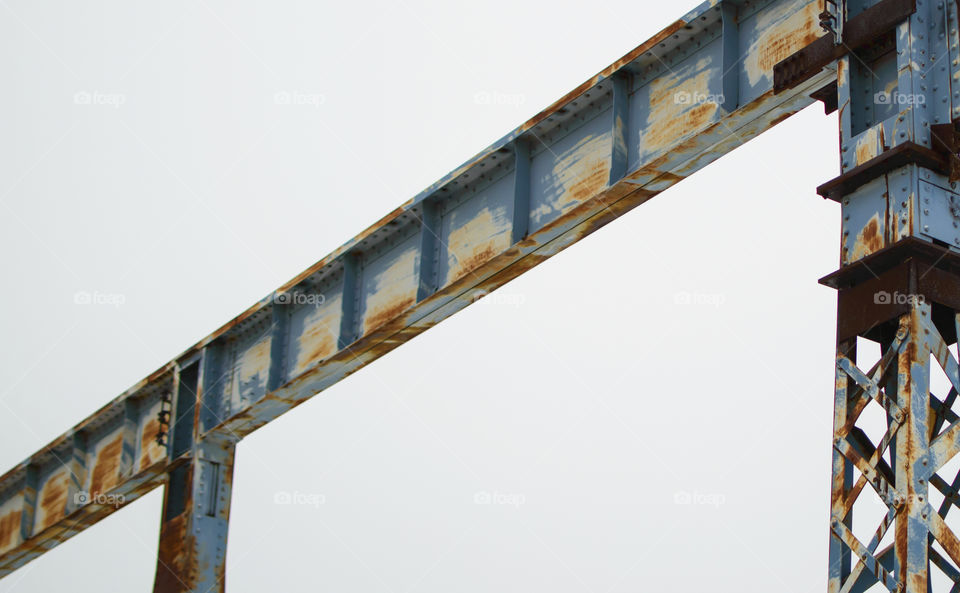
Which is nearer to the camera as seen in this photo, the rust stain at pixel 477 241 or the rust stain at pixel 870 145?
the rust stain at pixel 870 145

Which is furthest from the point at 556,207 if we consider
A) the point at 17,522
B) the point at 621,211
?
the point at 17,522

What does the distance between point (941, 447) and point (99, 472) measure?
→ 39.6 ft

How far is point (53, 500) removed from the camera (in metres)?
17.2

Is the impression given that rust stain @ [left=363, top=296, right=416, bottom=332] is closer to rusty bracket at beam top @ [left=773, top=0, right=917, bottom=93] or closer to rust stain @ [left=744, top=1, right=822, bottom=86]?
rust stain @ [left=744, top=1, right=822, bottom=86]

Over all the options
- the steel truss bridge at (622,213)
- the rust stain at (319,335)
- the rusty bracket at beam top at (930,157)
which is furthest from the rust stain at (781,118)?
the rust stain at (319,335)

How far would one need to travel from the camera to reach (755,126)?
9945 mm

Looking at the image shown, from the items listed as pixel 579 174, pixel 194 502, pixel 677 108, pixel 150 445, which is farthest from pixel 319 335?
Result: pixel 677 108

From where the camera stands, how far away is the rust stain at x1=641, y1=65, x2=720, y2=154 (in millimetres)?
10070

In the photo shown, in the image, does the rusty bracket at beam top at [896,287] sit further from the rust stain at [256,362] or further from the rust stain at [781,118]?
the rust stain at [256,362]

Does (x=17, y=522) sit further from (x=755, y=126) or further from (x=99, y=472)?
(x=755, y=126)

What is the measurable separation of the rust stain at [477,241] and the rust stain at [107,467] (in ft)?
20.7

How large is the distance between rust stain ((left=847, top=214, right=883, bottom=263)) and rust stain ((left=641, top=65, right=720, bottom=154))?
2232mm

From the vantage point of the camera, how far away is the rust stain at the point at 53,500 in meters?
17.0

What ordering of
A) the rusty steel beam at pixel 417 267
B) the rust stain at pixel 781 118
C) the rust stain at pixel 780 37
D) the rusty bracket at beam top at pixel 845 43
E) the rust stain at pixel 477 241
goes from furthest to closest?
the rust stain at pixel 477 241 → the rusty steel beam at pixel 417 267 → the rust stain at pixel 781 118 → the rust stain at pixel 780 37 → the rusty bracket at beam top at pixel 845 43
